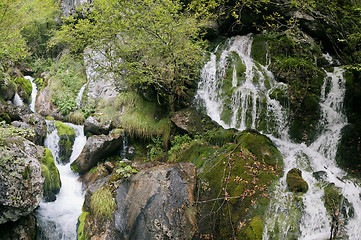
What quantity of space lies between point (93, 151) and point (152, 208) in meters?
4.22

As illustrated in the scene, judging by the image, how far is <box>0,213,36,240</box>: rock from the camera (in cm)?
495

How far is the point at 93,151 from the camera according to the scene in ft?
26.7

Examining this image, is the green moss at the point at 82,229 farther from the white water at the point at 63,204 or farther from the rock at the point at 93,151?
the rock at the point at 93,151

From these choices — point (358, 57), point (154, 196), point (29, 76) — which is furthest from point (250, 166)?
point (29, 76)

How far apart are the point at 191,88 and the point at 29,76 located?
10.2m

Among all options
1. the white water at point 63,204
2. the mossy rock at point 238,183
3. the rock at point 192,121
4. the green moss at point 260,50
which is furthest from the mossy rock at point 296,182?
the green moss at point 260,50

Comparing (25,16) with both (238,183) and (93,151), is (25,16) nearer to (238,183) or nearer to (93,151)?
(93,151)

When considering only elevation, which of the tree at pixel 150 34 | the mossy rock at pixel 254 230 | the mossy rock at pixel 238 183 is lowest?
the mossy rock at pixel 254 230

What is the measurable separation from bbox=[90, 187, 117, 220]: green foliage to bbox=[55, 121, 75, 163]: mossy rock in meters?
4.04

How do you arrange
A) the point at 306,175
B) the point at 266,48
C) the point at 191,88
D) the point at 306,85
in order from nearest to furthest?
the point at 306,175 → the point at 306,85 → the point at 191,88 → the point at 266,48

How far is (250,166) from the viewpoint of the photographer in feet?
17.6

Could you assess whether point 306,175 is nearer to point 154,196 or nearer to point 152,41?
point 154,196

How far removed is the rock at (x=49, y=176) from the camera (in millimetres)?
6945

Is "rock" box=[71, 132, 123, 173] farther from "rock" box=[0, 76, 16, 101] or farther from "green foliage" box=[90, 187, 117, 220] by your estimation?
"rock" box=[0, 76, 16, 101]
